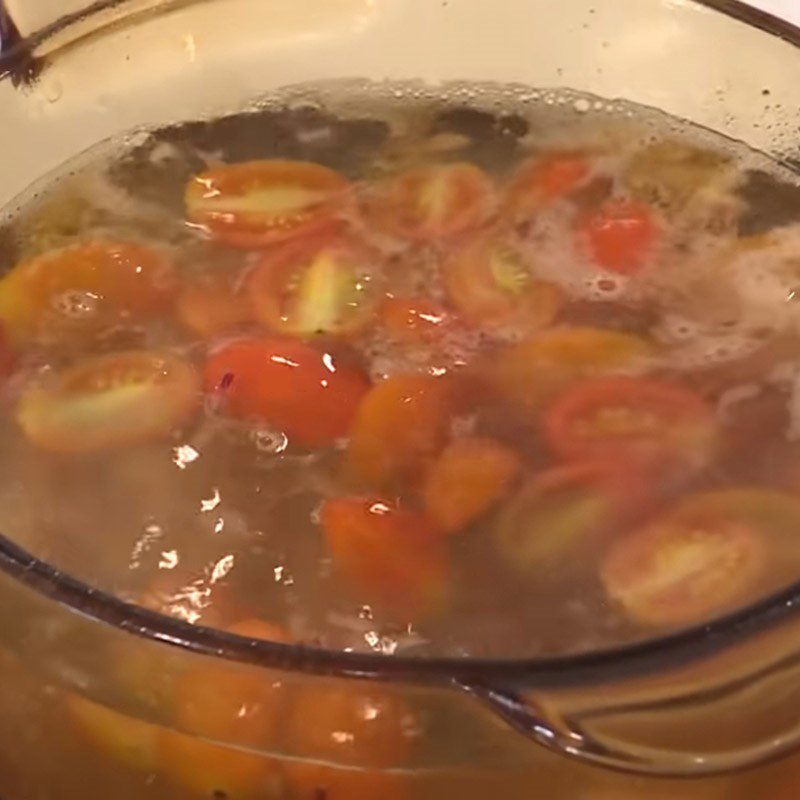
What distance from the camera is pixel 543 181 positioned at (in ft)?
2.48

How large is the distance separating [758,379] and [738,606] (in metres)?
0.16

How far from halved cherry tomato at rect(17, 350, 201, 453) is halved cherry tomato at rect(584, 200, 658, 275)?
0.21 metres

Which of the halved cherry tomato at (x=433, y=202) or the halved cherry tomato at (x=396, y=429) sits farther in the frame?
the halved cherry tomato at (x=433, y=202)

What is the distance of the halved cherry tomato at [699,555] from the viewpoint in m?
0.51

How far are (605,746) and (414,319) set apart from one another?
25cm

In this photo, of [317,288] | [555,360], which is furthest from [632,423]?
[317,288]

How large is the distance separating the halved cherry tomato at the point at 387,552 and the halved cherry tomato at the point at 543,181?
0.23 m

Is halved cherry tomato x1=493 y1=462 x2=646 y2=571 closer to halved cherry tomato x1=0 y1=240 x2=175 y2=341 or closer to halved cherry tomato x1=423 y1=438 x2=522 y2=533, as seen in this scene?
halved cherry tomato x1=423 y1=438 x2=522 y2=533

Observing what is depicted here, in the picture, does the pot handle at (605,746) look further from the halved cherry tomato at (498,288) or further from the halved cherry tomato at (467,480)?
the halved cherry tomato at (498,288)

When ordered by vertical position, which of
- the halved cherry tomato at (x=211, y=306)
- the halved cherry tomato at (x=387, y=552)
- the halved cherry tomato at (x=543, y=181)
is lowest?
the halved cherry tomato at (x=543, y=181)

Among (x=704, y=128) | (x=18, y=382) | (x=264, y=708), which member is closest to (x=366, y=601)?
(x=264, y=708)

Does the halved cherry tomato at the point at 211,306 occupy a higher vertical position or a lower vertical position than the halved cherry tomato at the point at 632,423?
higher

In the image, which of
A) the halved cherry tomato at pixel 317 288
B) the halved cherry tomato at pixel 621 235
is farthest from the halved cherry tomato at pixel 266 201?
the halved cherry tomato at pixel 621 235

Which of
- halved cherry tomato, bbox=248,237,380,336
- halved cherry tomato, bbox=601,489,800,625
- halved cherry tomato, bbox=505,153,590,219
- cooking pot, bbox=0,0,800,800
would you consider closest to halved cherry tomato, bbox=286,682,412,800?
cooking pot, bbox=0,0,800,800
